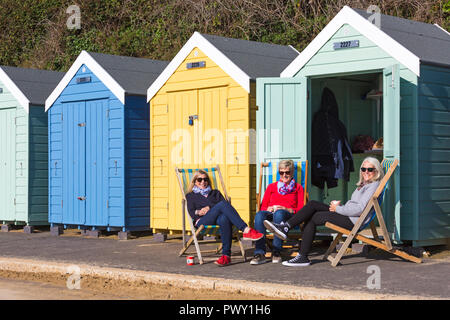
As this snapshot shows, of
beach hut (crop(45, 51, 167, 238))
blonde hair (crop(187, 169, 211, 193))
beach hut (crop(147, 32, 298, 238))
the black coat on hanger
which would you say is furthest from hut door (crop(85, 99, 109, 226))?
the black coat on hanger

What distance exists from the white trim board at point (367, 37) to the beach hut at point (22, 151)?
501cm

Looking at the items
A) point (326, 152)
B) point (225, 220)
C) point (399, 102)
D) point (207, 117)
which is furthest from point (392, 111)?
point (207, 117)

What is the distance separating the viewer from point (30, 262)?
875 cm

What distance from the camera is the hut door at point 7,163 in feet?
43.9

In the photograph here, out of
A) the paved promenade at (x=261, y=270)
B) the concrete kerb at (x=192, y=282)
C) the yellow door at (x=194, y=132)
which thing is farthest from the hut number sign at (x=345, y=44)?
the concrete kerb at (x=192, y=282)

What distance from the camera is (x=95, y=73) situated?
39.0 feet

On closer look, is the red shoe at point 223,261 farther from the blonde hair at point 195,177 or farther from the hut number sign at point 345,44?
the hut number sign at point 345,44

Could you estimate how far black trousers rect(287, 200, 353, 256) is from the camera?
803 centimetres

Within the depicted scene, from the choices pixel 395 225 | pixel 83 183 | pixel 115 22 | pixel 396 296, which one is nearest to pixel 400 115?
pixel 395 225

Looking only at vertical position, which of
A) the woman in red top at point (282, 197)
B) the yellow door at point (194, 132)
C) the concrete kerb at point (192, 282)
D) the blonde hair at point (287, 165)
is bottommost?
the concrete kerb at point (192, 282)

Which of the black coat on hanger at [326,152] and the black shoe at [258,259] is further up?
the black coat on hanger at [326,152]

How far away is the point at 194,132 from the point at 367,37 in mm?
2735

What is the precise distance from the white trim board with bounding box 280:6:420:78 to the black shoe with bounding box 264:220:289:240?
2.19 meters

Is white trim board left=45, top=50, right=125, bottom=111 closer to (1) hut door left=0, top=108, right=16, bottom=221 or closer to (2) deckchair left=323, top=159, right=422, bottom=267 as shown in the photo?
(1) hut door left=0, top=108, right=16, bottom=221
